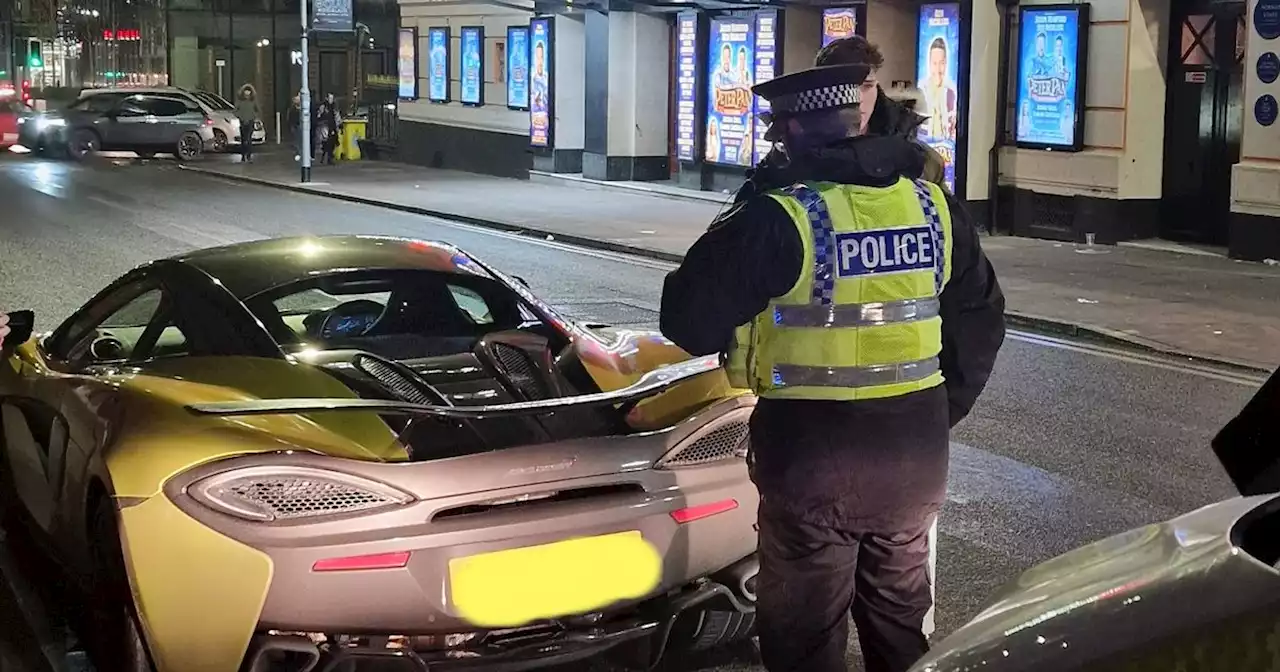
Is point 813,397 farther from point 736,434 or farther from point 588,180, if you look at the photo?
point 588,180

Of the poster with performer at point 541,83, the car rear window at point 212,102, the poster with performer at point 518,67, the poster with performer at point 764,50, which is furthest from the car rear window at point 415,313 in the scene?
the car rear window at point 212,102

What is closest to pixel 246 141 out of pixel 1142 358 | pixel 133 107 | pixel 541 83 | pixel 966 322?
pixel 133 107

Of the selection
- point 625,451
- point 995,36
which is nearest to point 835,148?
point 625,451

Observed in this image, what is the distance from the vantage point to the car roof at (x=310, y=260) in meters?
5.56

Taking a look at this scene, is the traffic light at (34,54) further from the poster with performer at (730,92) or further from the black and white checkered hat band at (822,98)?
the black and white checkered hat band at (822,98)

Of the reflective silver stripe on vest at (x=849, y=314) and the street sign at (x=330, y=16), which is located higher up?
the street sign at (x=330, y=16)

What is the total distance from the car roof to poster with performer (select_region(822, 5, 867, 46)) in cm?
1598

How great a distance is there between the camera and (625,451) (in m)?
4.55

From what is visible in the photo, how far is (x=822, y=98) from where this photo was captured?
154 inches

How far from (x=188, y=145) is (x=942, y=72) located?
2118 centimetres

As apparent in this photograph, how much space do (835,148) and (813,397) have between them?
23.6 inches

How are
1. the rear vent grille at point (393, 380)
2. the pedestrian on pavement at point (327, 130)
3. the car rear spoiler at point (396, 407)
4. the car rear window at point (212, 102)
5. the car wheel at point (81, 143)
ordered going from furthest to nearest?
the car rear window at point (212, 102) < the car wheel at point (81, 143) < the pedestrian on pavement at point (327, 130) < the rear vent grille at point (393, 380) < the car rear spoiler at point (396, 407)

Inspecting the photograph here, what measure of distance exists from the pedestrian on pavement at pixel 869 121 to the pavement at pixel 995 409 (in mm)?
1660

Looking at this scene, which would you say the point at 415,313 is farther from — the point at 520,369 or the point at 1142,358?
the point at 1142,358
